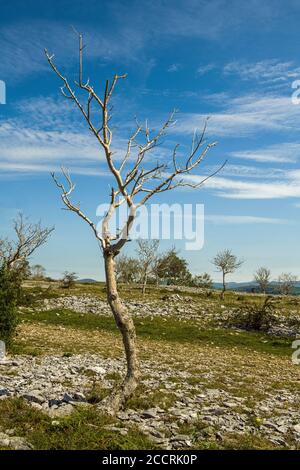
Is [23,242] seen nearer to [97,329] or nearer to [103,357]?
[97,329]

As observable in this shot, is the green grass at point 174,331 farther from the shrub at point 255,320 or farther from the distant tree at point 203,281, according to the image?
the distant tree at point 203,281

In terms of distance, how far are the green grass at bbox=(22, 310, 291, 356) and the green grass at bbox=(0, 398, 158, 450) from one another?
56.5 feet

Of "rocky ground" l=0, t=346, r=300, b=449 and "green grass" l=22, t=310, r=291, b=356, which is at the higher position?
"rocky ground" l=0, t=346, r=300, b=449

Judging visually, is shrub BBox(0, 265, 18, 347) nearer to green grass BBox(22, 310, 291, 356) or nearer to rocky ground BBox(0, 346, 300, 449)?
rocky ground BBox(0, 346, 300, 449)

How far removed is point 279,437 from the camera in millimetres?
9766

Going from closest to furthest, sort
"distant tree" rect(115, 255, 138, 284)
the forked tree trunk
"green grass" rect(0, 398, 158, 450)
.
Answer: "green grass" rect(0, 398, 158, 450), the forked tree trunk, "distant tree" rect(115, 255, 138, 284)

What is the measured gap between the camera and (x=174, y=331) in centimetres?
3077

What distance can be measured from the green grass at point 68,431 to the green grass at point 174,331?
17222 millimetres

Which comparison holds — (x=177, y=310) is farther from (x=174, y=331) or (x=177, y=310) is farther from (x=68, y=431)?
(x=68, y=431)

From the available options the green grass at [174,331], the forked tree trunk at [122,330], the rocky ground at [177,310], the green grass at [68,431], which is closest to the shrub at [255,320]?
the rocky ground at [177,310]

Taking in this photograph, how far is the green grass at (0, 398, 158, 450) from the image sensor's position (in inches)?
337

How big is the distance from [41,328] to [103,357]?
10462 millimetres

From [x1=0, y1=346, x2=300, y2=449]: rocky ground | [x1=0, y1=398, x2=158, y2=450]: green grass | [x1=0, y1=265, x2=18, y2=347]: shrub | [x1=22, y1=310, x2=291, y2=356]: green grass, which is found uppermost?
[x1=0, y1=265, x2=18, y2=347]: shrub

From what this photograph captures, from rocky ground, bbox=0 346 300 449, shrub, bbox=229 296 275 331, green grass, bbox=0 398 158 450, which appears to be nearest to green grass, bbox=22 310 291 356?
shrub, bbox=229 296 275 331
